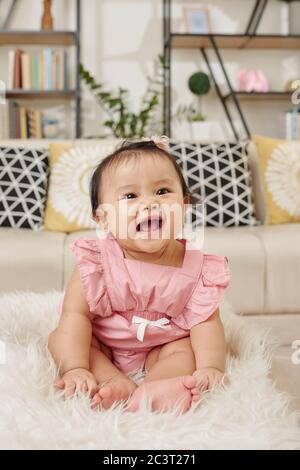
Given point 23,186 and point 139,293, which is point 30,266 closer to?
point 23,186

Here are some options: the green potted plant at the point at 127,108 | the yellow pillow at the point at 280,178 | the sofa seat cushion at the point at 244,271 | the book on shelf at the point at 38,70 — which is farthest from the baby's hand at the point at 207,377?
the book on shelf at the point at 38,70

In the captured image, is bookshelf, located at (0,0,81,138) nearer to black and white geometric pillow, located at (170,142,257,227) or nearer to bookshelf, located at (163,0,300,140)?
bookshelf, located at (163,0,300,140)

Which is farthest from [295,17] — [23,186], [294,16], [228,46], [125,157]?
[125,157]

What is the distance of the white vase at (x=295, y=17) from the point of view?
3596mm

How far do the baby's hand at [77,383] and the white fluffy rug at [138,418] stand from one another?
2 cm

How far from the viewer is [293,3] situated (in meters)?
3.66

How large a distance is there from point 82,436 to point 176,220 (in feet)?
1.34

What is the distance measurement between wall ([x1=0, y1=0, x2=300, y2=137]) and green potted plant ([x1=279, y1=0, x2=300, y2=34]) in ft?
0.38

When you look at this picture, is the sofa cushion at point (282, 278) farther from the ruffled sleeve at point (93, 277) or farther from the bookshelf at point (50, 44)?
the bookshelf at point (50, 44)

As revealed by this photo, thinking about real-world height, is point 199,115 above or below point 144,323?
above

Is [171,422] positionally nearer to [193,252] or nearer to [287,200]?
[193,252]

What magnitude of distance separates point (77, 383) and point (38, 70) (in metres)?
2.90

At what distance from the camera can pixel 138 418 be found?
29.5 inches
